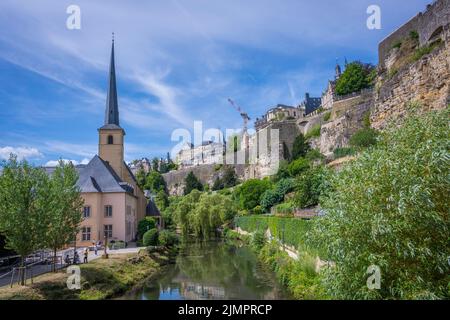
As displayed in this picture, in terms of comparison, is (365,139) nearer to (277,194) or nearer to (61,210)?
(277,194)

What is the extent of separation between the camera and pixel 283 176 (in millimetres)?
59500

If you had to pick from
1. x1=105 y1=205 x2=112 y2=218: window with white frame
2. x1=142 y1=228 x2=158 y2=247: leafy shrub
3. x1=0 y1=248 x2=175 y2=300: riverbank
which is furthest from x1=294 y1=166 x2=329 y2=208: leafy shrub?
x1=105 y1=205 x2=112 y2=218: window with white frame

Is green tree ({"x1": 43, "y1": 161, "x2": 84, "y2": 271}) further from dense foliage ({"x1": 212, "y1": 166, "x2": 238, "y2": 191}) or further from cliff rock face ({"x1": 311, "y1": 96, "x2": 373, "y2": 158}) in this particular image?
dense foliage ({"x1": 212, "y1": 166, "x2": 238, "y2": 191})

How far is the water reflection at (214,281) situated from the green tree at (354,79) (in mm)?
46054

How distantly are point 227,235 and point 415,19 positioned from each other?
36405 millimetres

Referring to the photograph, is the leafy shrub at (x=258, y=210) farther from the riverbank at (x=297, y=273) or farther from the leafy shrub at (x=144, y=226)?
the riverbank at (x=297, y=273)

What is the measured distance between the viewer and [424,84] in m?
30.0

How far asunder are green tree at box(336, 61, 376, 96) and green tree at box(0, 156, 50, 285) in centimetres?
6126

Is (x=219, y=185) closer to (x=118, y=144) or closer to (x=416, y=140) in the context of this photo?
(x=118, y=144)

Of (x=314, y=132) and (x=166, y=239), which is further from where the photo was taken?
(x=314, y=132)

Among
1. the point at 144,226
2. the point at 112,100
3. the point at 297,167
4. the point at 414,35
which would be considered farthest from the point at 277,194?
the point at 414,35

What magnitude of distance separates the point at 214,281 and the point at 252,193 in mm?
39037

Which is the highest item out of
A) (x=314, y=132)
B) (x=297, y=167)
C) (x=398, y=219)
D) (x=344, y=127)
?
(x=314, y=132)

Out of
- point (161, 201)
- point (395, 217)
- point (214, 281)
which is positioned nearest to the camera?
point (395, 217)
